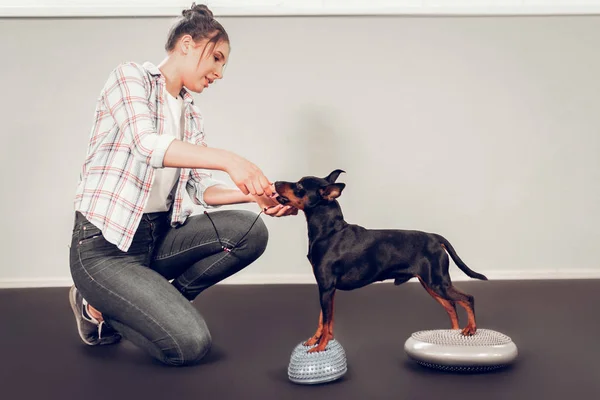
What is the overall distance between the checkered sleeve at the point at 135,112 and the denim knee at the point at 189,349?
0.54 meters

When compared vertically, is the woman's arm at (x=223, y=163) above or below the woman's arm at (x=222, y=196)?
above

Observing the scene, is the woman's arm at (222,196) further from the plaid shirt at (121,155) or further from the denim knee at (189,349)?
the denim knee at (189,349)

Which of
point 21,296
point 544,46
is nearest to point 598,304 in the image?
point 544,46

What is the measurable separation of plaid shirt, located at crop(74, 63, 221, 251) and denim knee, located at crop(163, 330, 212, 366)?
0.33m

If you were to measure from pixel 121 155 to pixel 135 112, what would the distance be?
0.20 meters

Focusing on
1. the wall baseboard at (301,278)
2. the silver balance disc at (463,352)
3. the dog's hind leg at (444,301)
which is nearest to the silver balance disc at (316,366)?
the silver balance disc at (463,352)

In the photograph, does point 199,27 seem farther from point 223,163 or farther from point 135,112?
point 223,163

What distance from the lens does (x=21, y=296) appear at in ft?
10.6

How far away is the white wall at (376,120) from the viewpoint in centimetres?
343

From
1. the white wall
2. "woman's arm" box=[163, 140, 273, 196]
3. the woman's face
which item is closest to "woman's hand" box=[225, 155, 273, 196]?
"woman's arm" box=[163, 140, 273, 196]

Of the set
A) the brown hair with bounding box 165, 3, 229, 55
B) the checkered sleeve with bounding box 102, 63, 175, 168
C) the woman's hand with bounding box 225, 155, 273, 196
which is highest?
the brown hair with bounding box 165, 3, 229, 55

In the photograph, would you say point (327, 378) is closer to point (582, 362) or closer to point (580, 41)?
point (582, 362)

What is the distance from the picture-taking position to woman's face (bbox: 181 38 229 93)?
6.68 feet

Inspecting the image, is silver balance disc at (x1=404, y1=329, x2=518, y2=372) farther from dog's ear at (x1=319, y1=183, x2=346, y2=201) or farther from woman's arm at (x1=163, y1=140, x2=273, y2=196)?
woman's arm at (x1=163, y1=140, x2=273, y2=196)
